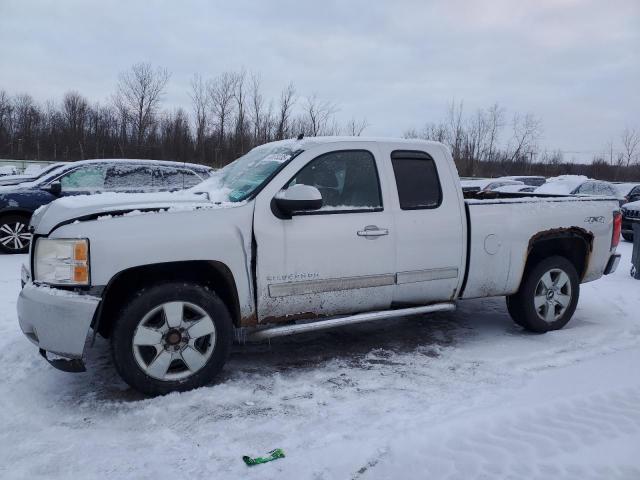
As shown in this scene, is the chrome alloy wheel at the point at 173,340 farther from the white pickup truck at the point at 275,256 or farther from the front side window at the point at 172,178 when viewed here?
the front side window at the point at 172,178

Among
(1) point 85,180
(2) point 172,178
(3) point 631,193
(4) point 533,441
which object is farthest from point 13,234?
(3) point 631,193

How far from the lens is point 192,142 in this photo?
43.6 meters

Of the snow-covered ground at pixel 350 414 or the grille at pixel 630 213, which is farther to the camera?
the grille at pixel 630 213

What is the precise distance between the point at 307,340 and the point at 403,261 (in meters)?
1.26

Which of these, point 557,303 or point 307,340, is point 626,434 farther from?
point 307,340

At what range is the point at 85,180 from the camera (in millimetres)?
9125

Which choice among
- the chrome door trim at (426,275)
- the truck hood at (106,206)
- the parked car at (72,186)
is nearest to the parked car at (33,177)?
the parked car at (72,186)

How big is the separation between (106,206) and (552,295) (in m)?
4.29

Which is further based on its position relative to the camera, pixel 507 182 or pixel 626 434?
pixel 507 182

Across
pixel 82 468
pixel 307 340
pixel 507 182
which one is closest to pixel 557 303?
pixel 307 340

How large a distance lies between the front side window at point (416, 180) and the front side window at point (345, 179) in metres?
0.24

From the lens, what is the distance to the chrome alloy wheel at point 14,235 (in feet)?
29.6

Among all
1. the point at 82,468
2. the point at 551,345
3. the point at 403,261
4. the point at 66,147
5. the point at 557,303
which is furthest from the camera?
the point at 66,147

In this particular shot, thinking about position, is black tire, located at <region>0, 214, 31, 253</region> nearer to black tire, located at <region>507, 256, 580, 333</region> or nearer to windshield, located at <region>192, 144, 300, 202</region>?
windshield, located at <region>192, 144, 300, 202</region>
